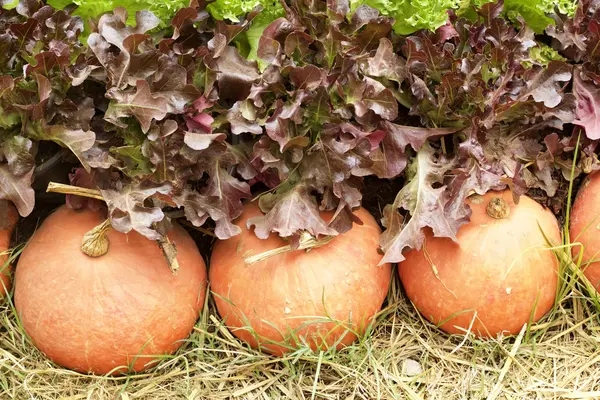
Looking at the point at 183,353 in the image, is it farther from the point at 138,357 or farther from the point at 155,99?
the point at 155,99

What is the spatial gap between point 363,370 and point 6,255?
3.73 feet

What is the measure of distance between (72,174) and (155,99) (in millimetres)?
376

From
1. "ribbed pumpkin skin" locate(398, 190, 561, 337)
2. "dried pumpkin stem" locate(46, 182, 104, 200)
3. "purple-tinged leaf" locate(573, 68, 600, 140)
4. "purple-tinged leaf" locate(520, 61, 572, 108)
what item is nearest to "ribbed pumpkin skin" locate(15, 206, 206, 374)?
"dried pumpkin stem" locate(46, 182, 104, 200)

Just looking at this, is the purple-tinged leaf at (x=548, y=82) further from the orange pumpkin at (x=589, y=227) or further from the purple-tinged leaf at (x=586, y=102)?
the orange pumpkin at (x=589, y=227)

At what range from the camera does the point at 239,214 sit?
2031 mm

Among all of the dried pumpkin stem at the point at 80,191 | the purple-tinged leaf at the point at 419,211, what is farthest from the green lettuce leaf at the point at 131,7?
the purple-tinged leaf at the point at 419,211

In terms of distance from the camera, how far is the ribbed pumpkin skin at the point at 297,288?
2000 mm

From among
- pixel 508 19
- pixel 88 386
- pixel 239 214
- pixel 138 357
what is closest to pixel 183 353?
pixel 138 357

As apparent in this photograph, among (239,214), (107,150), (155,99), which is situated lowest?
(239,214)

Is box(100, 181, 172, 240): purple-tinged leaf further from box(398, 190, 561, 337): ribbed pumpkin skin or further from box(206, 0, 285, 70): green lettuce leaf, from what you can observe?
box(398, 190, 561, 337): ribbed pumpkin skin

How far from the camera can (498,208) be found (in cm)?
204

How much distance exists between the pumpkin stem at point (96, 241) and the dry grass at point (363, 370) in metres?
0.37

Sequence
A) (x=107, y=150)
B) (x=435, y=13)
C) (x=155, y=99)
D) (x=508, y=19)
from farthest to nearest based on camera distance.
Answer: (x=508, y=19) < (x=435, y=13) < (x=107, y=150) < (x=155, y=99)

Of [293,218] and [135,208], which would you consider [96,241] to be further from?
[293,218]
